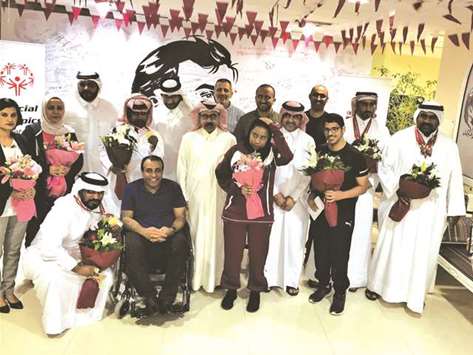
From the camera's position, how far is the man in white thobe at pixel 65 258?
10.7 ft

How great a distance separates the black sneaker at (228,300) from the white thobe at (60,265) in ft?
3.21

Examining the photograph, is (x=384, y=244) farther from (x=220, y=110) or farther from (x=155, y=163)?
(x=155, y=163)

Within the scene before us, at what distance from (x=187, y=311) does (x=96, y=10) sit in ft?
17.9

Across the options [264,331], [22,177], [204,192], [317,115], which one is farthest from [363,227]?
[22,177]

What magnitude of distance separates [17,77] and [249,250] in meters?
4.91

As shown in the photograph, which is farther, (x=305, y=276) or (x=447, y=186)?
(x=305, y=276)

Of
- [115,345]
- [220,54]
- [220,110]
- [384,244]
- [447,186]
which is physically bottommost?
[115,345]

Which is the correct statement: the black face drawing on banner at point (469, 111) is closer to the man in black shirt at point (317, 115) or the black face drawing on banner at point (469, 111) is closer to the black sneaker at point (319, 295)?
the man in black shirt at point (317, 115)

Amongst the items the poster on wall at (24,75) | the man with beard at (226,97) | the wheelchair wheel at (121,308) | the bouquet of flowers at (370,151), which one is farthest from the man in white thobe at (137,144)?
the poster on wall at (24,75)

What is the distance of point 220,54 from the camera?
8102 millimetres

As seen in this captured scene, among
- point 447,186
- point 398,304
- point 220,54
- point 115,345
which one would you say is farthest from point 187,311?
point 220,54

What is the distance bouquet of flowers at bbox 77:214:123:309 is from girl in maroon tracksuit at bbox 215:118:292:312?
2.79ft

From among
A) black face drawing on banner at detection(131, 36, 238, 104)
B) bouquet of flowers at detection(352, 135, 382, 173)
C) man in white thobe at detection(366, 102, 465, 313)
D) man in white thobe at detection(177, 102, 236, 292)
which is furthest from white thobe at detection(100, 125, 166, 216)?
black face drawing on banner at detection(131, 36, 238, 104)

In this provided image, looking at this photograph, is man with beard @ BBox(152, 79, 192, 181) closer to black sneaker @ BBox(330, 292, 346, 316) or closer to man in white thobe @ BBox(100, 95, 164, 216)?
man in white thobe @ BBox(100, 95, 164, 216)
